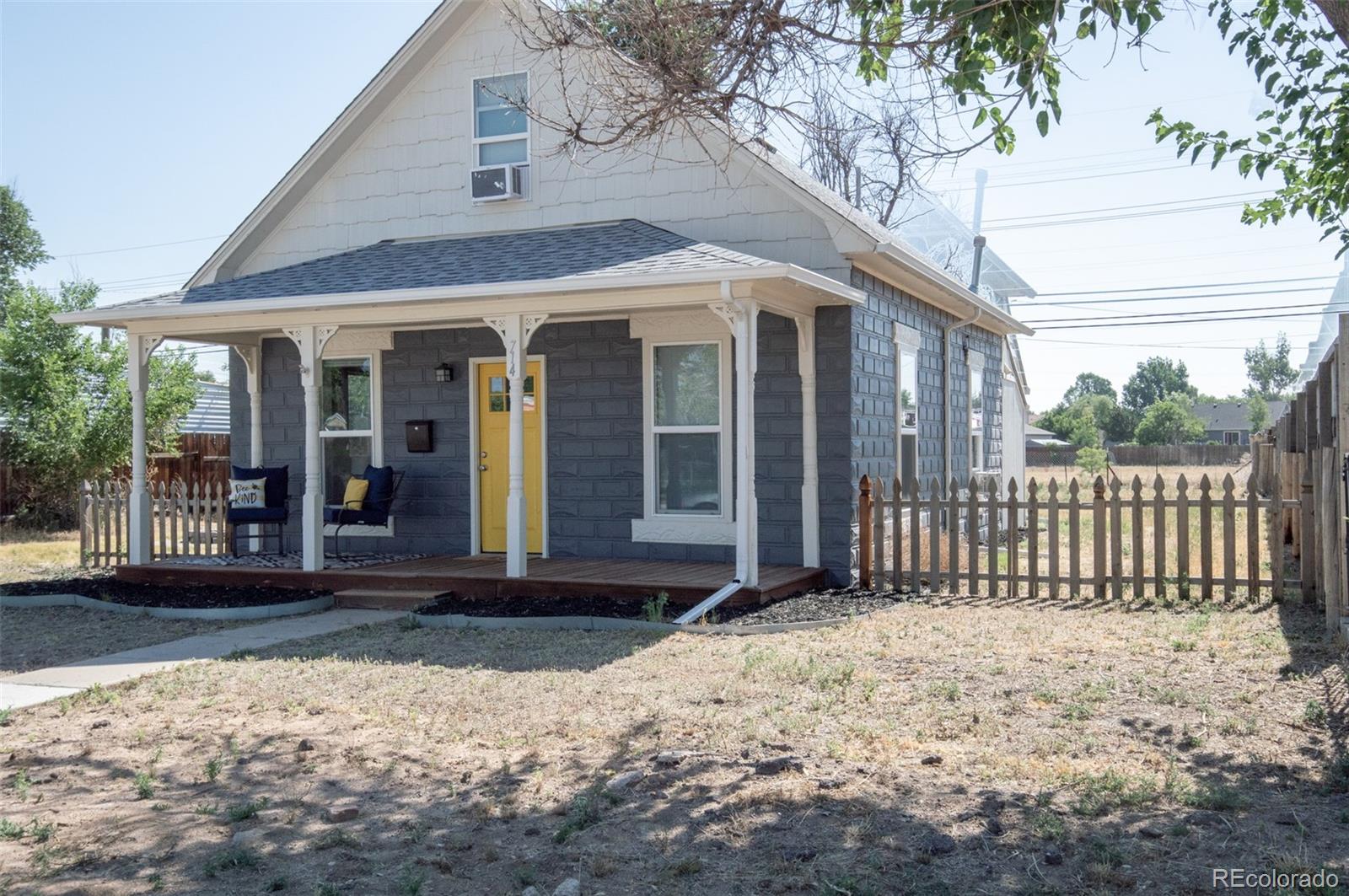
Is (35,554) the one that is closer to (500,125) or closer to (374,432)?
(374,432)

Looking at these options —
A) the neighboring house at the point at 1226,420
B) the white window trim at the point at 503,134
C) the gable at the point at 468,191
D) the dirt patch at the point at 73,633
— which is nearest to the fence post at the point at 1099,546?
the gable at the point at 468,191

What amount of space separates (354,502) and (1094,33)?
8761 mm

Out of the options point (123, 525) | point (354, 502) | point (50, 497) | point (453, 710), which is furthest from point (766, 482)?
point (50, 497)

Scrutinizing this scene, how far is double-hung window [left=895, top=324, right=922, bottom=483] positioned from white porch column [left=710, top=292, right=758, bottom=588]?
3028mm

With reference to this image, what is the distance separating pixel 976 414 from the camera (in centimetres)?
1706

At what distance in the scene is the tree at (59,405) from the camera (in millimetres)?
20250

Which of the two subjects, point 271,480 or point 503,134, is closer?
point 271,480

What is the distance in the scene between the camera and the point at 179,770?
5.47 metres

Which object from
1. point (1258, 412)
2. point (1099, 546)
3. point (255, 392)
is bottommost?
point (1099, 546)

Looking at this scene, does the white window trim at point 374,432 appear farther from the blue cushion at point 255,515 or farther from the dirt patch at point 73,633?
the dirt patch at point 73,633

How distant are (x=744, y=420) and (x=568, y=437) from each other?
315 cm

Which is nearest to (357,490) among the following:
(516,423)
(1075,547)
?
(516,423)

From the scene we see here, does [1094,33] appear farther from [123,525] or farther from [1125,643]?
[123,525]

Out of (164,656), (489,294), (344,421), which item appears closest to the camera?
(164,656)
